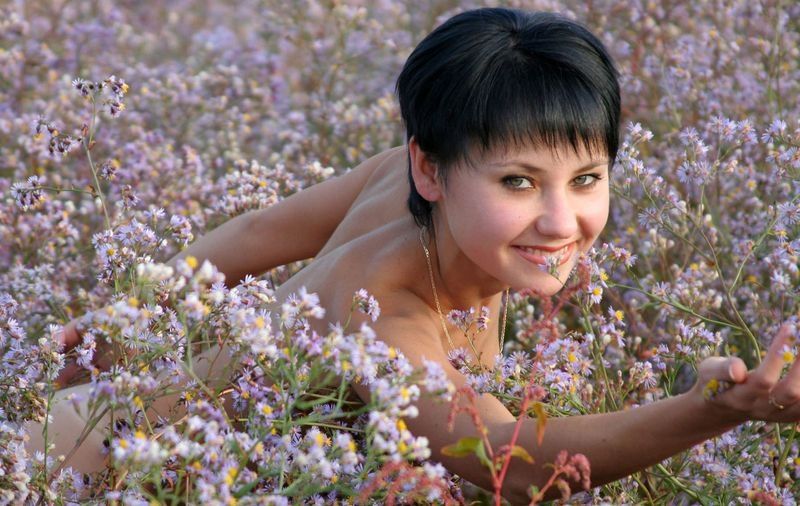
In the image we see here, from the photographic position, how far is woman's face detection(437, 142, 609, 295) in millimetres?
2326

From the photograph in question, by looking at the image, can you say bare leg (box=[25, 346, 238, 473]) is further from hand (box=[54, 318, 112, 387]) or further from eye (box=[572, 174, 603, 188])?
eye (box=[572, 174, 603, 188])

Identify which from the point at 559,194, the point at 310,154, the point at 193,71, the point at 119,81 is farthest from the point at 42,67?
the point at 559,194

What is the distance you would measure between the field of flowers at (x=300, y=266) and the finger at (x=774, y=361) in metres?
0.32

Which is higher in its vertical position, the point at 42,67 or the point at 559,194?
the point at 42,67

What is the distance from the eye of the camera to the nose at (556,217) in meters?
2.32

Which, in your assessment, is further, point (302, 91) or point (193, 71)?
point (302, 91)

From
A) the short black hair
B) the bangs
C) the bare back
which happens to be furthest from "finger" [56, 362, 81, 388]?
the bangs

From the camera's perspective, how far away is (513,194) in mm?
2340

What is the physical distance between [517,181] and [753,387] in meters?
0.74

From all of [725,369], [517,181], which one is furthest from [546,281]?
[725,369]

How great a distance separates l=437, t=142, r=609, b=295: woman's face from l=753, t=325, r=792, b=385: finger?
0.60 metres

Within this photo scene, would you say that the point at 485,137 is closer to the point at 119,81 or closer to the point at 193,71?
the point at 119,81

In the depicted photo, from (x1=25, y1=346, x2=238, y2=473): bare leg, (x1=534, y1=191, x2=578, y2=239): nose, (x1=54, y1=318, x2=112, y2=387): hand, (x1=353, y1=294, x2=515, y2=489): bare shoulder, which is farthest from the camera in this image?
(x1=54, y1=318, x2=112, y2=387): hand

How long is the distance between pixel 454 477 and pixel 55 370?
864mm
